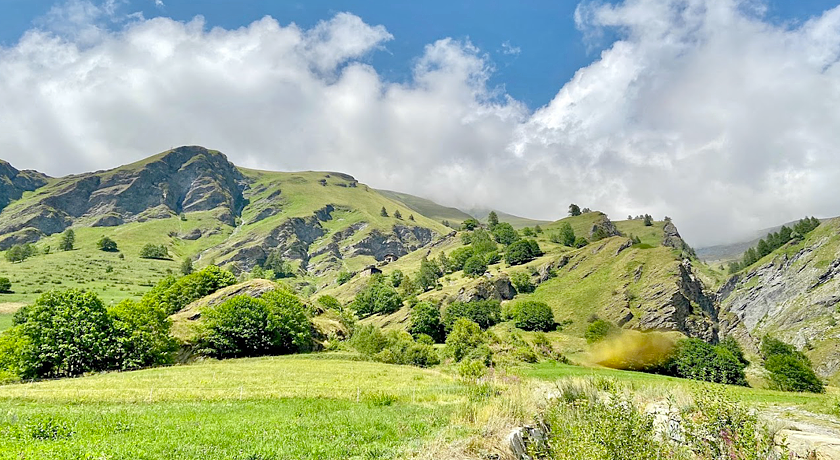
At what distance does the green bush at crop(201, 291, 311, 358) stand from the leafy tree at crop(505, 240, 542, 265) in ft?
337

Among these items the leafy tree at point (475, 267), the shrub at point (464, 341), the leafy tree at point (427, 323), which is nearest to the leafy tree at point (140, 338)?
the shrub at point (464, 341)

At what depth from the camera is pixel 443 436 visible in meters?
15.2

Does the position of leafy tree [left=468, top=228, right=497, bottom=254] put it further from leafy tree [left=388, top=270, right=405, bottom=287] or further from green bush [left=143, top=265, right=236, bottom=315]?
green bush [left=143, top=265, right=236, bottom=315]

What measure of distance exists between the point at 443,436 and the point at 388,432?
235 centimetres

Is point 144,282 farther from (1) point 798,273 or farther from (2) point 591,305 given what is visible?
(1) point 798,273

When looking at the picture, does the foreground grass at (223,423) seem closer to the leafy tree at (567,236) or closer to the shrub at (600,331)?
the shrub at (600,331)

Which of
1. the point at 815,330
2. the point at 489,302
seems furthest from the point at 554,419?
the point at 815,330

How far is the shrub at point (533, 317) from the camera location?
3814 inches

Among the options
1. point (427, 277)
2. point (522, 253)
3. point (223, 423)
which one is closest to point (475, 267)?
point (427, 277)

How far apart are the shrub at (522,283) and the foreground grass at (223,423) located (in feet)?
346

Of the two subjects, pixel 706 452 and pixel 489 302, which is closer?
pixel 706 452

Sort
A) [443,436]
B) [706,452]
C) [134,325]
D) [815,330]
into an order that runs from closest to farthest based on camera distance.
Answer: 1. [706,452]
2. [443,436]
3. [134,325]
4. [815,330]

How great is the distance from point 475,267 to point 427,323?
5478 cm

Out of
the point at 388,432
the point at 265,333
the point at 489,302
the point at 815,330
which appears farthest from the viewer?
the point at 815,330
